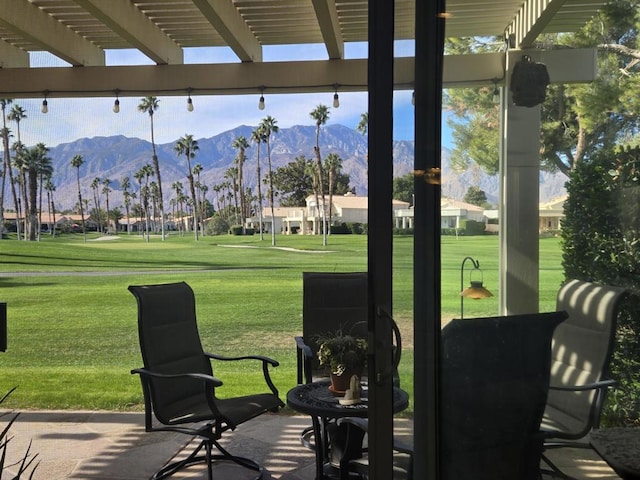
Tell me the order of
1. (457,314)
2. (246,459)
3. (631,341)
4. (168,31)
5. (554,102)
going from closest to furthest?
(631,341)
(554,102)
(457,314)
(246,459)
(168,31)

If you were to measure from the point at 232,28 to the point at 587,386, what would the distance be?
3.12 m

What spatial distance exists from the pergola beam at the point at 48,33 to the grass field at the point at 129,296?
334cm

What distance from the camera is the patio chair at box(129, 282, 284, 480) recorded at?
3012 mm

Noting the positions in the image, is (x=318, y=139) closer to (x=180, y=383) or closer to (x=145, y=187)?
(x=145, y=187)

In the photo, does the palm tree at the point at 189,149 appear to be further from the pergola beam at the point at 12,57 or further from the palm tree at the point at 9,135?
the pergola beam at the point at 12,57

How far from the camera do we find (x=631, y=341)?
3.49ft

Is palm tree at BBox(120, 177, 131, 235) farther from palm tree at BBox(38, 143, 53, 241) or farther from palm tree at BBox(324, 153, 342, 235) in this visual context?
palm tree at BBox(324, 153, 342, 235)

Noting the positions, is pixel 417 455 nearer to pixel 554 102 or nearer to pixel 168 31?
pixel 554 102

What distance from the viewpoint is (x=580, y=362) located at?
3.75 feet

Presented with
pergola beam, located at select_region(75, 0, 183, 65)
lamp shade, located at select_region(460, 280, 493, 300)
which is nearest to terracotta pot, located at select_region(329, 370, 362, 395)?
lamp shade, located at select_region(460, 280, 493, 300)

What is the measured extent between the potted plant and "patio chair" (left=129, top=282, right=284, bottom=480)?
1.77 feet

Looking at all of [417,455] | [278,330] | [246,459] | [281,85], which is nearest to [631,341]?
[417,455]

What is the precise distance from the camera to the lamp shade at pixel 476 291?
129 cm

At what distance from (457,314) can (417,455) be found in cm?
37
